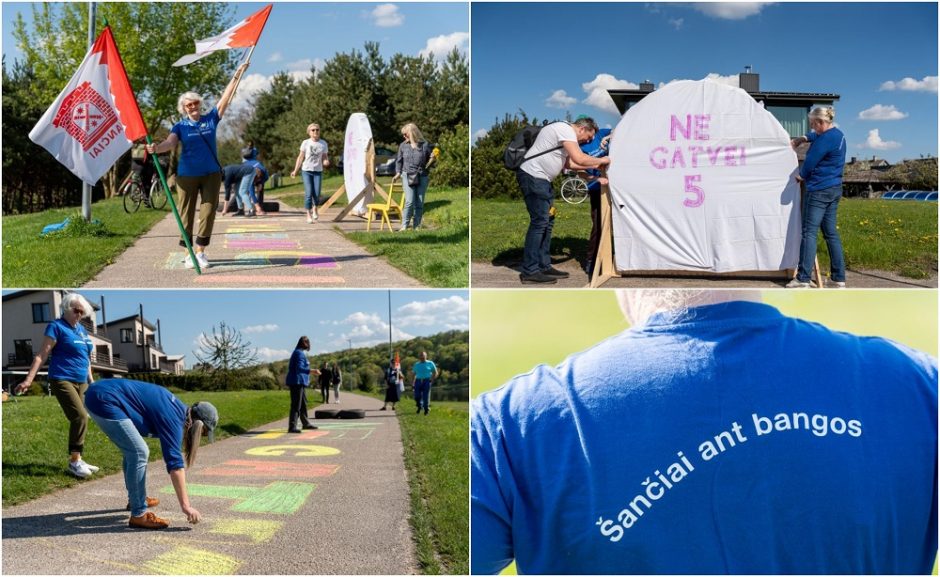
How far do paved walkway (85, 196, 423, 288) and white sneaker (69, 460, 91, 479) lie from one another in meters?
1.34

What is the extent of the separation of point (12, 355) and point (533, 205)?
12.1ft

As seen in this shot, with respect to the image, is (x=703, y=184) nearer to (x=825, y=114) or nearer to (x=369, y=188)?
(x=825, y=114)

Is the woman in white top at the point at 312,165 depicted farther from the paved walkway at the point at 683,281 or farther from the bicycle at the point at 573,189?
the paved walkway at the point at 683,281

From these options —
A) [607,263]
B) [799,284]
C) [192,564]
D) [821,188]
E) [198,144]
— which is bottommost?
[192,564]

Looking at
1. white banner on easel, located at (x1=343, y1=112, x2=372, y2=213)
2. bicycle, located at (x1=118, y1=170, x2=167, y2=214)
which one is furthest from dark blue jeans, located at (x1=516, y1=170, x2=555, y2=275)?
bicycle, located at (x1=118, y1=170, x2=167, y2=214)

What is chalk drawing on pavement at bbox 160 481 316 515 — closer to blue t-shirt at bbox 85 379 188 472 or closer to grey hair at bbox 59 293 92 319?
blue t-shirt at bbox 85 379 188 472

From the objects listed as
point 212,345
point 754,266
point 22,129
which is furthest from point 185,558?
point 22,129

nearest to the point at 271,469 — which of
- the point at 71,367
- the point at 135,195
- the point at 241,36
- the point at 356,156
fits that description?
the point at 71,367

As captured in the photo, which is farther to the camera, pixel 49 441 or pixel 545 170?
pixel 545 170

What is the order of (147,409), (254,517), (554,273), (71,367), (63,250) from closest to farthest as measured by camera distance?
(254,517) < (147,409) < (71,367) < (554,273) < (63,250)

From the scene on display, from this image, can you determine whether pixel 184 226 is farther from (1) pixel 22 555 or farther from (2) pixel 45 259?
(1) pixel 22 555

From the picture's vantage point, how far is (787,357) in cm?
229

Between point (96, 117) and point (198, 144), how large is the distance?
787mm

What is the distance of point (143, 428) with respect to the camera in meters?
4.52
